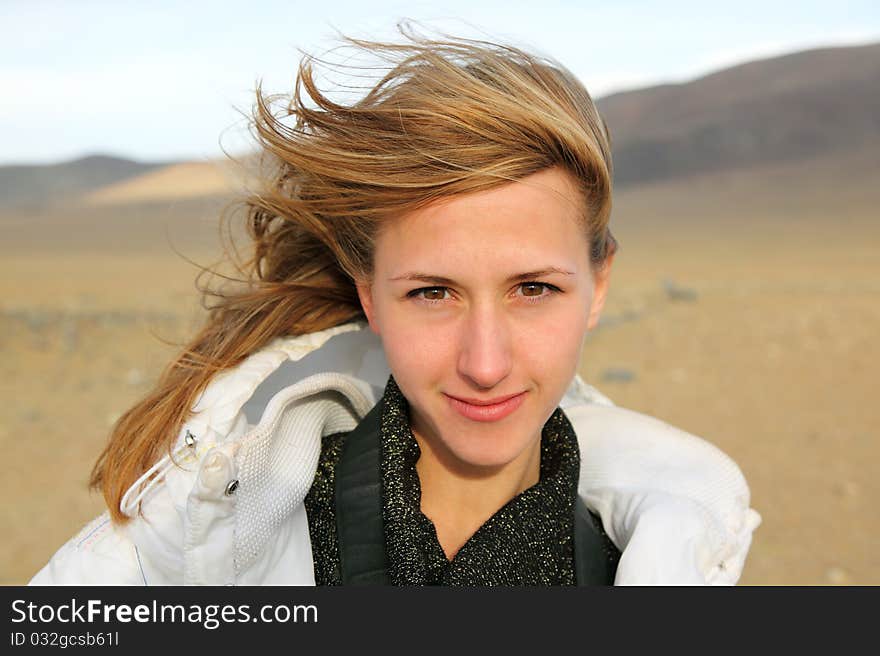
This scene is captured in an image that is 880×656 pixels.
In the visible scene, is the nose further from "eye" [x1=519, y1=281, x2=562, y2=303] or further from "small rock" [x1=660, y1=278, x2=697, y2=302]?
"small rock" [x1=660, y1=278, x2=697, y2=302]

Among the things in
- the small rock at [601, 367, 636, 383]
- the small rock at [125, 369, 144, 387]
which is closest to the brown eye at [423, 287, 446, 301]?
the small rock at [601, 367, 636, 383]

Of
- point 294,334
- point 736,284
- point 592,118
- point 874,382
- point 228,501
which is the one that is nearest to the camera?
point 228,501

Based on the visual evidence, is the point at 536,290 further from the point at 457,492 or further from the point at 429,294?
the point at 457,492

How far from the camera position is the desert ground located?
14.6 ft

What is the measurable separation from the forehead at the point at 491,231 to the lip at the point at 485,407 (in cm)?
25

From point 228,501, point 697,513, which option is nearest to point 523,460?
point 697,513

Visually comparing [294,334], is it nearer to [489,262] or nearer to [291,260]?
[291,260]

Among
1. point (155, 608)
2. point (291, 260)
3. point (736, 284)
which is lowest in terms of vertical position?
point (155, 608)

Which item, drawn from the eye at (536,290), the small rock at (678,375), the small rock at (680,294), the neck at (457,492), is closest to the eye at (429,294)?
the eye at (536,290)

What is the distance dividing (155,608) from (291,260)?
0.84 meters

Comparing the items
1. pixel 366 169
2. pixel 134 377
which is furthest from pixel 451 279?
pixel 134 377

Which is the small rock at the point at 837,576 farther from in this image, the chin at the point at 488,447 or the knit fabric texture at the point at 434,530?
the chin at the point at 488,447

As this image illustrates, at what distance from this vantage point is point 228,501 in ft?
5.46

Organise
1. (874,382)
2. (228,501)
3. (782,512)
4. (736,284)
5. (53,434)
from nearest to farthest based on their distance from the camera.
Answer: (228,501), (782,512), (53,434), (874,382), (736,284)
